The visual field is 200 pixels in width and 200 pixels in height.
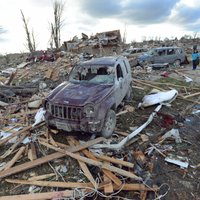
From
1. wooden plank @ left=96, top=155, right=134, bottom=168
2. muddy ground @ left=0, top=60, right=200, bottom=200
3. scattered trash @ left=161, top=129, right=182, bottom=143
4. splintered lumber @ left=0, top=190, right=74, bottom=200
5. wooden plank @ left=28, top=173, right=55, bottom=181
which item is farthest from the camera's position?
scattered trash @ left=161, top=129, right=182, bottom=143

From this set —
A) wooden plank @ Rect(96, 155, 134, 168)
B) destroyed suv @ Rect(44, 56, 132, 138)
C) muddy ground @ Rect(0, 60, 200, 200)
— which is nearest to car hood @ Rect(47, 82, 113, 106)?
destroyed suv @ Rect(44, 56, 132, 138)

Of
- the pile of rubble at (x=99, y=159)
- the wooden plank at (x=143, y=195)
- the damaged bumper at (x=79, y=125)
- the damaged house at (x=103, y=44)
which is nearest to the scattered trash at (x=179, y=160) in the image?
the pile of rubble at (x=99, y=159)

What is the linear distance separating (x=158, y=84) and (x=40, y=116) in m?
7.29

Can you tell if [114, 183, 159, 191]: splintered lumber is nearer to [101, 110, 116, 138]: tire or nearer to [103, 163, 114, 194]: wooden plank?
[103, 163, 114, 194]: wooden plank

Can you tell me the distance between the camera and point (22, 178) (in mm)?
5117

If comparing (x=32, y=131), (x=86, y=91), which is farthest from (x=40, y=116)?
(x=86, y=91)

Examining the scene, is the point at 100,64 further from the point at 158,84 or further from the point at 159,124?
the point at 158,84

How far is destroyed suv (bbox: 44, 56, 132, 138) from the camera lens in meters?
5.78

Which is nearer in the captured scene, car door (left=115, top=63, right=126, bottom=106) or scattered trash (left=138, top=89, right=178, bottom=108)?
car door (left=115, top=63, right=126, bottom=106)

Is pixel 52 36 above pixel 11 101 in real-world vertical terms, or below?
above

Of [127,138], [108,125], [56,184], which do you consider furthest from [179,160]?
[56,184]

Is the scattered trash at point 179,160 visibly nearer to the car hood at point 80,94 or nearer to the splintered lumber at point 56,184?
the splintered lumber at point 56,184

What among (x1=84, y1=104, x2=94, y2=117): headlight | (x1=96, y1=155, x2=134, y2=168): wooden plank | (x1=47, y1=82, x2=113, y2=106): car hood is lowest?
(x1=96, y1=155, x2=134, y2=168): wooden plank

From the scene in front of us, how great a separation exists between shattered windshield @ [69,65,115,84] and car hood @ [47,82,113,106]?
381mm
